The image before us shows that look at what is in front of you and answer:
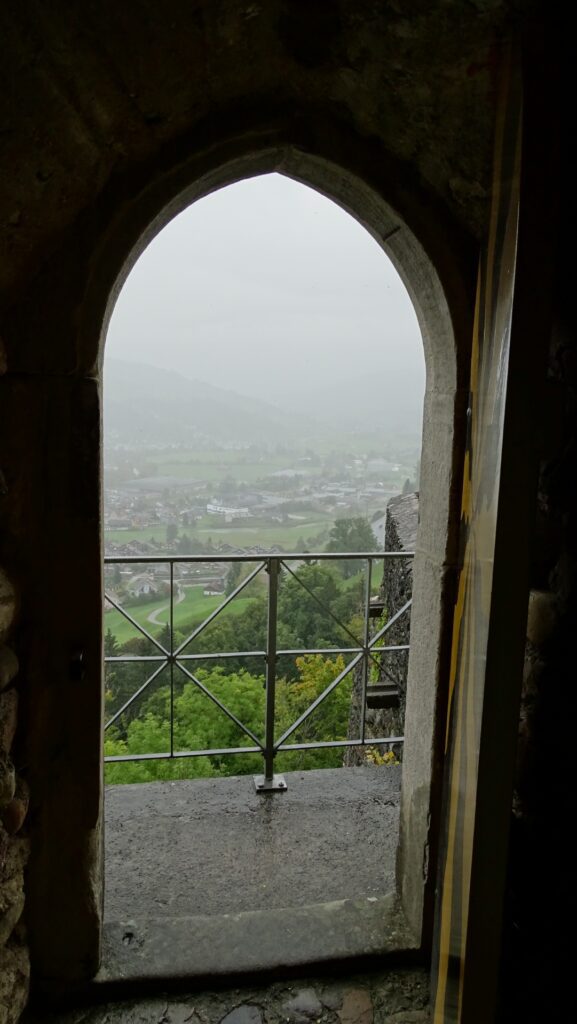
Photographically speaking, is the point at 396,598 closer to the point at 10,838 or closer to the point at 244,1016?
the point at 244,1016

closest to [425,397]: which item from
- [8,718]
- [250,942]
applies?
[8,718]

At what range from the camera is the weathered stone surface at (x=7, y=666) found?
1490 millimetres

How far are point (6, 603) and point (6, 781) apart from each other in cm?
43

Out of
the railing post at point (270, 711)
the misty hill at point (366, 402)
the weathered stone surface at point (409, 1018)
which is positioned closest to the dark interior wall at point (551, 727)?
the weathered stone surface at point (409, 1018)

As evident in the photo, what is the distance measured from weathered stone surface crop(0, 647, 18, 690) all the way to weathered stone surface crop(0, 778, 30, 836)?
0.29m

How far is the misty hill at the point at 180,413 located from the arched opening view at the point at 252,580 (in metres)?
0.06

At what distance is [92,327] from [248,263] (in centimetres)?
1479

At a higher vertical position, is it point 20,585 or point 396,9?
point 396,9

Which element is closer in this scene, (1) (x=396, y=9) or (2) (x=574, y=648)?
(1) (x=396, y=9)

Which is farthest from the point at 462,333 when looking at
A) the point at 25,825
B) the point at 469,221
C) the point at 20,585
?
the point at 25,825

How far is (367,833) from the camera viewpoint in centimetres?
254

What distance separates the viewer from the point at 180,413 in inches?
381

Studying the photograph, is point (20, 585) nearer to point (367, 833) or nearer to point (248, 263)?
point (367, 833)

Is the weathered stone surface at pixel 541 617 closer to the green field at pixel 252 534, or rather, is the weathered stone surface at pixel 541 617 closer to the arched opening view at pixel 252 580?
the arched opening view at pixel 252 580
